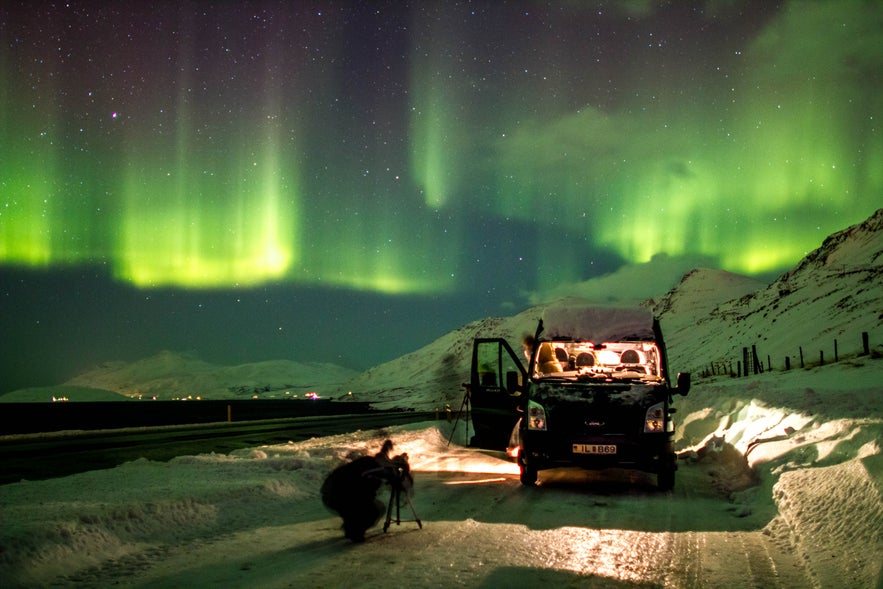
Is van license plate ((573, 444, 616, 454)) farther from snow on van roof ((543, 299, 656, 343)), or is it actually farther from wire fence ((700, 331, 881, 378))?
wire fence ((700, 331, 881, 378))

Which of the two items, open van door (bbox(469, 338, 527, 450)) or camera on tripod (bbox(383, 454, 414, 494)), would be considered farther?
open van door (bbox(469, 338, 527, 450))

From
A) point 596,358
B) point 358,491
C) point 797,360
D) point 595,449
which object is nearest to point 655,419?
point 595,449

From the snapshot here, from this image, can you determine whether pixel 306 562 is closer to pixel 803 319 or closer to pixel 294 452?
pixel 294 452

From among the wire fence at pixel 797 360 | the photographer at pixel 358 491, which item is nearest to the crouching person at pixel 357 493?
the photographer at pixel 358 491

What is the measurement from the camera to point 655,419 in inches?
409

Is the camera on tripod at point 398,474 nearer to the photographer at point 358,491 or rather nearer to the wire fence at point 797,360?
the photographer at point 358,491

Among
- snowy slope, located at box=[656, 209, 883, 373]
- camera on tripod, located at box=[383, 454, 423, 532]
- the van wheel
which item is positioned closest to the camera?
camera on tripod, located at box=[383, 454, 423, 532]

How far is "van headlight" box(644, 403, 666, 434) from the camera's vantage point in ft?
34.0

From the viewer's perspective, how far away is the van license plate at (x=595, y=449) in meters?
10.3

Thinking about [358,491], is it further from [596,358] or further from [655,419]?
[596,358]

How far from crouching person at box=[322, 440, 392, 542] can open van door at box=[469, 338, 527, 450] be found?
22.0ft

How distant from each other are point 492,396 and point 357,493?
7626 mm

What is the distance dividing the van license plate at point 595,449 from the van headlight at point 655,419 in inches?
22.6

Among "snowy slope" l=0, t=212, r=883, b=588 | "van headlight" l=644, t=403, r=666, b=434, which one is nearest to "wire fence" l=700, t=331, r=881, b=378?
"snowy slope" l=0, t=212, r=883, b=588
